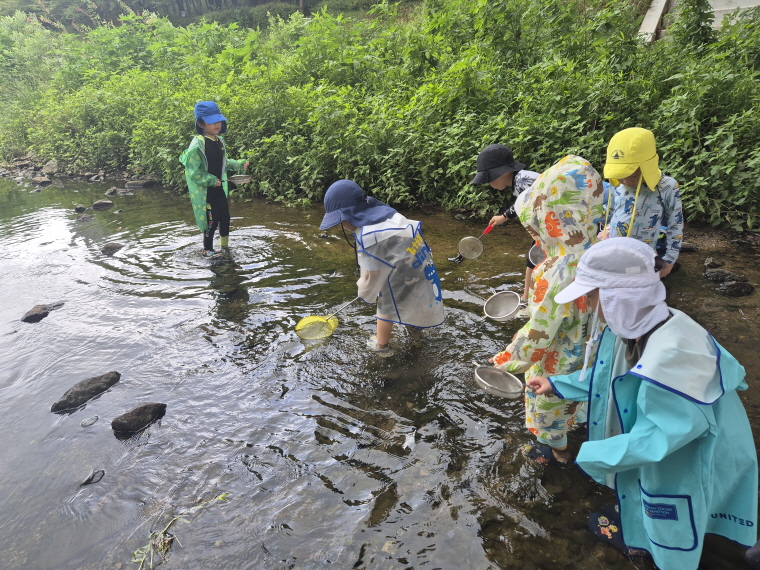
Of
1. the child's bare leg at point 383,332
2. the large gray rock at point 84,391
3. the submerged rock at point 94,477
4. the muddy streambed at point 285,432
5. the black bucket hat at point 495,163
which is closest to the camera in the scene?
the muddy streambed at point 285,432

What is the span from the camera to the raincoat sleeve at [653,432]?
1589 millimetres

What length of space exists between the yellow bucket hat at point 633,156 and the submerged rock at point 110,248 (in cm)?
772

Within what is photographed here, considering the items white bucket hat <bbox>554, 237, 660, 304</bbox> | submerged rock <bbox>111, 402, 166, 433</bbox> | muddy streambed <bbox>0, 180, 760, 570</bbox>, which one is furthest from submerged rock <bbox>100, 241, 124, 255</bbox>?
white bucket hat <bbox>554, 237, 660, 304</bbox>

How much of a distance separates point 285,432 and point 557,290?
221 centimetres

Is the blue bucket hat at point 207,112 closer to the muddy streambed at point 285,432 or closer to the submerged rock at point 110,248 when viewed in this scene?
the muddy streambed at point 285,432

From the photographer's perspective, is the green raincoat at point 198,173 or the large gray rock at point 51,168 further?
the large gray rock at point 51,168

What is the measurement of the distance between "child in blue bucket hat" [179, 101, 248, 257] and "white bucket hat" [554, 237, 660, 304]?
227 inches

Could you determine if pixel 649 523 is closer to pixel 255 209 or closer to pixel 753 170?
pixel 753 170

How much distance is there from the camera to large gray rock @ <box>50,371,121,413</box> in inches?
160

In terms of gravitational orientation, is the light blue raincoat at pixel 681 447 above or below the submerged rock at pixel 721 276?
above

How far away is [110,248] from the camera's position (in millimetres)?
8008

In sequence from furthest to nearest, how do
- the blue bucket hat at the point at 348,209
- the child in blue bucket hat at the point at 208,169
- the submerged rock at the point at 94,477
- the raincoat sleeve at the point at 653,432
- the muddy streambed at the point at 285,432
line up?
1. the child in blue bucket hat at the point at 208,169
2. the blue bucket hat at the point at 348,209
3. the submerged rock at the point at 94,477
4. the muddy streambed at the point at 285,432
5. the raincoat sleeve at the point at 653,432

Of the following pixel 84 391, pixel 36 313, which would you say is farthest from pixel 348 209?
pixel 36 313

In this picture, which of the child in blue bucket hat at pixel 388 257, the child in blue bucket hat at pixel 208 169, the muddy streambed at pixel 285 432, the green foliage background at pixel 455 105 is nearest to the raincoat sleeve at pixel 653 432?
the muddy streambed at pixel 285 432
